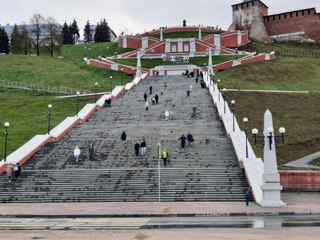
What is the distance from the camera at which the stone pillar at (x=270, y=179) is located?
1914cm

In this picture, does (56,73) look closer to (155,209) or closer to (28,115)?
(28,115)

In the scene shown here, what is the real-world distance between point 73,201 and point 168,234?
8.34 meters

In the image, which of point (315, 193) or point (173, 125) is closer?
point (315, 193)

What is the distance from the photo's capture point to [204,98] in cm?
3981

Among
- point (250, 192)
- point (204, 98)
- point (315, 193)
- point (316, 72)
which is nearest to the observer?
point (250, 192)

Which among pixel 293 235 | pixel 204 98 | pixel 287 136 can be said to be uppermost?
pixel 204 98

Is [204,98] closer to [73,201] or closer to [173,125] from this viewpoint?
[173,125]

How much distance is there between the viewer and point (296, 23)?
88.9 metres

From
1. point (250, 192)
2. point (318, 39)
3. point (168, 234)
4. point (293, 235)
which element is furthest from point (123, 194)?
point (318, 39)

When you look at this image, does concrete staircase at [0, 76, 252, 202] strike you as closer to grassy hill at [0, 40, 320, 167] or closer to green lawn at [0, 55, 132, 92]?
grassy hill at [0, 40, 320, 167]

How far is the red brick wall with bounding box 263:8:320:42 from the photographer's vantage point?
8800 centimetres

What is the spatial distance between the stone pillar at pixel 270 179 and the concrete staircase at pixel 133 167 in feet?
5.28

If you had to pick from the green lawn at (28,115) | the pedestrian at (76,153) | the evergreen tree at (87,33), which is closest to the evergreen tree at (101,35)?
the evergreen tree at (87,33)

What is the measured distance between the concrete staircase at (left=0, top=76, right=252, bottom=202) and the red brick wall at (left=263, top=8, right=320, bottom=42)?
60.8 m
